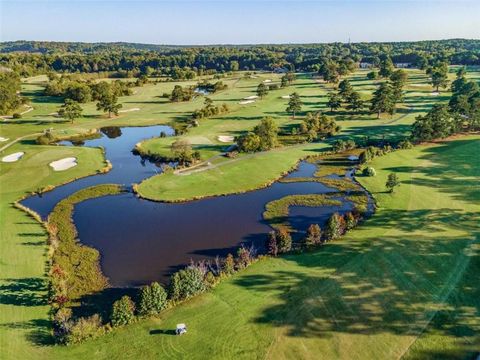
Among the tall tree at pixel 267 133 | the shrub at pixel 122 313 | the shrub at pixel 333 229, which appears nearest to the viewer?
the shrub at pixel 122 313

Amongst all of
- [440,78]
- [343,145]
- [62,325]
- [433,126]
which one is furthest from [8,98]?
[440,78]

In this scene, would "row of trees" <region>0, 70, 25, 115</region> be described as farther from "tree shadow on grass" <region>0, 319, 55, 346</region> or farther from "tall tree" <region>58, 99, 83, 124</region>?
"tree shadow on grass" <region>0, 319, 55, 346</region>

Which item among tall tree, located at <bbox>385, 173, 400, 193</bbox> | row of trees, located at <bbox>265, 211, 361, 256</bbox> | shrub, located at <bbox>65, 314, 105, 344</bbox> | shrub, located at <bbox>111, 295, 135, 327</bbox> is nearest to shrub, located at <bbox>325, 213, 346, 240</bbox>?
row of trees, located at <bbox>265, 211, 361, 256</bbox>

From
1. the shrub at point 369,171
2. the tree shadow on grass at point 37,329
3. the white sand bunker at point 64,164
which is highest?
the shrub at point 369,171

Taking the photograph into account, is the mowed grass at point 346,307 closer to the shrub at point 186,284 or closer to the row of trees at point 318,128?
the shrub at point 186,284

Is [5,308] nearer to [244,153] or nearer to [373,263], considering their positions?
[373,263]

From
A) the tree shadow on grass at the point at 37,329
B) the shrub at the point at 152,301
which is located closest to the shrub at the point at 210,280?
the shrub at the point at 152,301
